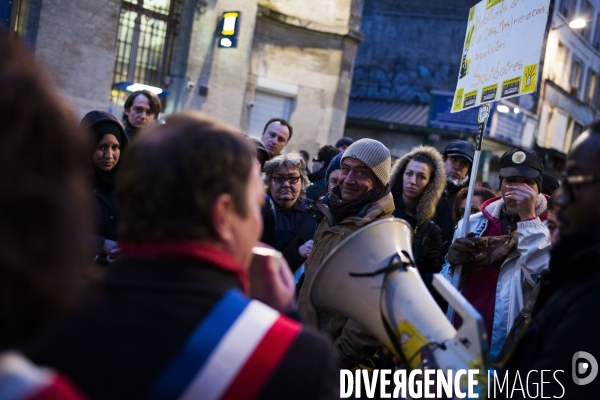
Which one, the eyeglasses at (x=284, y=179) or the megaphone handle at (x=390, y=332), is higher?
the eyeglasses at (x=284, y=179)

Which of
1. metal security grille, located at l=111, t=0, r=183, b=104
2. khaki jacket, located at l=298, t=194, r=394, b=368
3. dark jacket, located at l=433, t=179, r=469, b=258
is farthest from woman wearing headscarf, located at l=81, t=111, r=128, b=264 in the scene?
metal security grille, located at l=111, t=0, r=183, b=104

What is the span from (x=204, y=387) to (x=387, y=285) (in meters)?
1.29

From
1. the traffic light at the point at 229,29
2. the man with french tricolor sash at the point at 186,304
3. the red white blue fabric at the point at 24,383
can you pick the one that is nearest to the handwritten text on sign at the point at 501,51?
the man with french tricolor sash at the point at 186,304

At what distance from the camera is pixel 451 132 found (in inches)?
974

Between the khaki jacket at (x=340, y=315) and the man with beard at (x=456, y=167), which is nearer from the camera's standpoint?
the khaki jacket at (x=340, y=315)

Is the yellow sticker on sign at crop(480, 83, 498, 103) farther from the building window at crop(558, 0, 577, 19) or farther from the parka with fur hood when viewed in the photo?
the building window at crop(558, 0, 577, 19)

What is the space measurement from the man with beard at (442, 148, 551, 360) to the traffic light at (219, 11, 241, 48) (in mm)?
9720

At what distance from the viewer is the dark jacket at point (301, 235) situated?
468 centimetres

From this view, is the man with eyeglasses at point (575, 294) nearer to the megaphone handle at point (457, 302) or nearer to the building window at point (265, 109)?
the megaphone handle at point (457, 302)

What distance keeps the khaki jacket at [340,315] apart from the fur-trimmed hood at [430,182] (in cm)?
93

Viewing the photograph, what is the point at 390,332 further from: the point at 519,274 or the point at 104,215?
the point at 104,215

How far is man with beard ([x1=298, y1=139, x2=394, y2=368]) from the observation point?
133 inches

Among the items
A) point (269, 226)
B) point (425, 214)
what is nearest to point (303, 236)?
point (269, 226)

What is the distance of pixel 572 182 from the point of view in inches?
75.5
